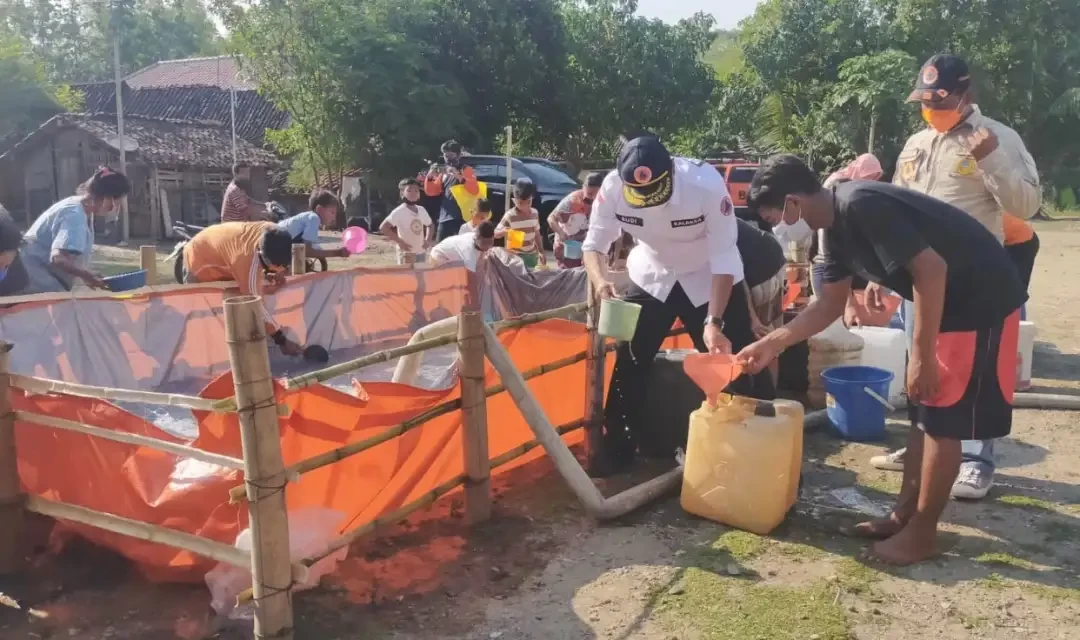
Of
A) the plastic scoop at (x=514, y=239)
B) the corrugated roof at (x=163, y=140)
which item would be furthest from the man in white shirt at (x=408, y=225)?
the corrugated roof at (x=163, y=140)

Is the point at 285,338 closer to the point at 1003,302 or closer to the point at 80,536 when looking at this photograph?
the point at 80,536

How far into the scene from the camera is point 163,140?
2372cm

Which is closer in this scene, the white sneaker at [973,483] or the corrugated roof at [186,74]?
the white sneaker at [973,483]

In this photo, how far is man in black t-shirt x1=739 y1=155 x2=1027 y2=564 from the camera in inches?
124

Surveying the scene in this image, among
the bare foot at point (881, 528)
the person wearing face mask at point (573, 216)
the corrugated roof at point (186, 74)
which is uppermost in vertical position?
the corrugated roof at point (186, 74)

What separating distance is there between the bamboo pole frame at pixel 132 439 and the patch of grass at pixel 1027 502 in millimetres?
3285

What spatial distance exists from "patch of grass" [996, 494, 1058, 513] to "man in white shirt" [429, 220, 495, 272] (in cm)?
467

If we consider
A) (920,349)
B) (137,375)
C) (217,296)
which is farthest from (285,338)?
(920,349)

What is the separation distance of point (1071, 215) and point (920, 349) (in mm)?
25586

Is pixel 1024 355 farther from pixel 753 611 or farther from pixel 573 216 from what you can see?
pixel 573 216

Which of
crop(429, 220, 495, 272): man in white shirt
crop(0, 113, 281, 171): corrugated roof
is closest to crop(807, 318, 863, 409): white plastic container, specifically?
crop(429, 220, 495, 272): man in white shirt

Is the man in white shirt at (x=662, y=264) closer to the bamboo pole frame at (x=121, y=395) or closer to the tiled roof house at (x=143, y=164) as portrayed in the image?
the bamboo pole frame at (x=121, y=395)

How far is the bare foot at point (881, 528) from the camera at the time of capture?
3.69 meters

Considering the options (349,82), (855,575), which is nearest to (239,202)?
(855,575)
